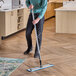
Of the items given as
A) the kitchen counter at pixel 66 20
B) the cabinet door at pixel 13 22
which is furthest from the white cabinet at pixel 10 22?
the kitchen counter at pixel 66 20

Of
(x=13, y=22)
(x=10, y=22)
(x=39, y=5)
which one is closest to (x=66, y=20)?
(x=13, y=22)

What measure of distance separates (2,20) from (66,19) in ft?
6.68

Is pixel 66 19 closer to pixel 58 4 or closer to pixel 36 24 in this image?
pixel 36 24

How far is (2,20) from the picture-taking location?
19.4ft

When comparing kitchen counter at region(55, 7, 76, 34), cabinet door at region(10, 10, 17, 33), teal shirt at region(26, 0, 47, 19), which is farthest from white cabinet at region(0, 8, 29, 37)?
teal shirt at region(26, 0, 47, 19)

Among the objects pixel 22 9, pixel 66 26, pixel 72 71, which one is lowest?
pixel 72 71

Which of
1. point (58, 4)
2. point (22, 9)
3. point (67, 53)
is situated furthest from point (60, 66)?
point (58, 4)

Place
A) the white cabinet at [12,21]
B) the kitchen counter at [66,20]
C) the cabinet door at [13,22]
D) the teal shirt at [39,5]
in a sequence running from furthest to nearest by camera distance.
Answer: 1. the kitchen counter at [66,20]
2. the cabinet door at [13,22]
3. the white cabinet at [12,21]
4. the teal shirt at [39,5]

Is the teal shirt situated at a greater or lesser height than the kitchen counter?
greater

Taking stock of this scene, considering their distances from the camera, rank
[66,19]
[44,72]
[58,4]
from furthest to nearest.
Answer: [58,4], [66,19], [44,72]

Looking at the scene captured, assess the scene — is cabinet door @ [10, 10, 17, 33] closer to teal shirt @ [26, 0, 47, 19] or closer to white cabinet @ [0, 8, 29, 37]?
white cabinet @ [0, 8, 29, 37]

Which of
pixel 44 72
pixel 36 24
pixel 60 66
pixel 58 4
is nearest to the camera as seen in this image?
pixel 44 72

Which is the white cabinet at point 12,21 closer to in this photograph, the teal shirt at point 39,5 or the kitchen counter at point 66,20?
the kitchen counter at point 66,20

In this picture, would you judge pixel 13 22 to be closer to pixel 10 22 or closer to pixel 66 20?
pixel 10 22
